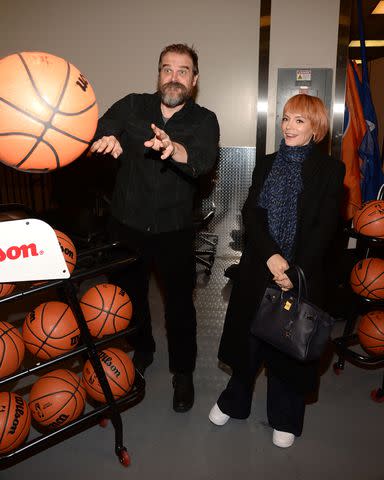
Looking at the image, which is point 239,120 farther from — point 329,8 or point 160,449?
point 160,449

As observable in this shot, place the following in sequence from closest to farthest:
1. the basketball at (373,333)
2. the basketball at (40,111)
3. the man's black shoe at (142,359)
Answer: the basketball at (40,111) < the basketball at (373,333) < the man's black shoe at (142,359)

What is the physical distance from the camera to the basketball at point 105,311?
1.80 meters

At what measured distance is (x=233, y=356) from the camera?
201 centimetres

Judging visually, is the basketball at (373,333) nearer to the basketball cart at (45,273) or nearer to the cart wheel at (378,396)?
the cart wheel at (378,396)

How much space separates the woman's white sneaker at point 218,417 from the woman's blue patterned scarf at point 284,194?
914 mm

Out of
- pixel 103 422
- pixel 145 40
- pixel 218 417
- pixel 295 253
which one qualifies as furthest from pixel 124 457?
pixel 145 40

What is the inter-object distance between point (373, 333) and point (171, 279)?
4.14 feet

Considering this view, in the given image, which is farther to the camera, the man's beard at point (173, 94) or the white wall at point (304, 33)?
the white wall at point (304, 33)

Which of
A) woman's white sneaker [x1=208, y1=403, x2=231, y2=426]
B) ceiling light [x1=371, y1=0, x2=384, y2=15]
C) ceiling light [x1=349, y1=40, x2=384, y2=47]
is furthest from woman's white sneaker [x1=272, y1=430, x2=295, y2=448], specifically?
ceiling light [x1=349, y1=40, x2=384, y2=47]

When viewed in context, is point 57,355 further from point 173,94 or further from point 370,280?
point 370,280

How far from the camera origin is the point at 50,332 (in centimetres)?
170

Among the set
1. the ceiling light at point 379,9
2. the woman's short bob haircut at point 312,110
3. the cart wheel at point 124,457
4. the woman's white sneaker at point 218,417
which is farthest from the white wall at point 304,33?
the cart wheel at point 124,457

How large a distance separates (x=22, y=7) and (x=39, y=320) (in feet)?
13.5

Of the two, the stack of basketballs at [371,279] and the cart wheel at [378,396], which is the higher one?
the stack of basketballs at [371,279]
